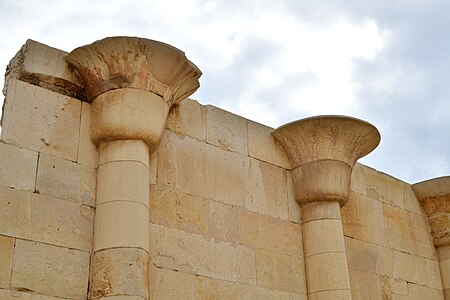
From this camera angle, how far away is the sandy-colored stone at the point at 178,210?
6.11 metres

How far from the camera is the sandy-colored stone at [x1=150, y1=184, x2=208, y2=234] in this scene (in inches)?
241

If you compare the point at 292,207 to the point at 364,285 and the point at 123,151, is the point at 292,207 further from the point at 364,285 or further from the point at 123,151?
the point at 123,151

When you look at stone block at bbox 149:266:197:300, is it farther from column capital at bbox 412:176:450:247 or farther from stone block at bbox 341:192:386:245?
column capital at bbox 412:176:450:247

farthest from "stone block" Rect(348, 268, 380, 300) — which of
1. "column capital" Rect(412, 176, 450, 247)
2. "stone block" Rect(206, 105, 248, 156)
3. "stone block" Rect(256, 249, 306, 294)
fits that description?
"stone block" Rect(206, 105, 248, 156)

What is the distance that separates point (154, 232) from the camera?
5980 millimetres

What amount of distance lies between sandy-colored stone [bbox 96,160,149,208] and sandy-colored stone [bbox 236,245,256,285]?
1269mm

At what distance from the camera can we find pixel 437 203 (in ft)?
29.9

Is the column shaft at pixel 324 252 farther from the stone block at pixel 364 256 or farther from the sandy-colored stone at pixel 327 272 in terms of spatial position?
the stone block at pixel 364 256

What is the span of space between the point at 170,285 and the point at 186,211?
778mm

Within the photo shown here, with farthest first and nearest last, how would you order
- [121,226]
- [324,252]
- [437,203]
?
1. [437,203]
2. [324,252]
3. [121,226]

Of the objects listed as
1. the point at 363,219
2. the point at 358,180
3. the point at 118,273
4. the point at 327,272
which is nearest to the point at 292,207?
the point at 327,272

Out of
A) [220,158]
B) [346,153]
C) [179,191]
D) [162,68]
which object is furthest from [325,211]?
[162,68]

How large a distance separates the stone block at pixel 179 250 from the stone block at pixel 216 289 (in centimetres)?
9

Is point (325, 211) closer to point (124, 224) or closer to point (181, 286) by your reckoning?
point (181, 286)
